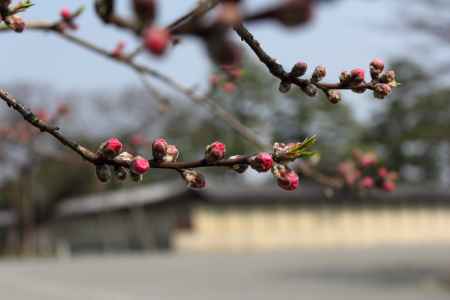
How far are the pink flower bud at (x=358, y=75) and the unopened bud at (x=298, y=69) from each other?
0.09 metres

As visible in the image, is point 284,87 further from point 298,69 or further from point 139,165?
point 139,165

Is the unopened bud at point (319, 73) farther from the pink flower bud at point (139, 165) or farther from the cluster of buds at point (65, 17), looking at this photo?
the cluster of buds at point (65, 17)

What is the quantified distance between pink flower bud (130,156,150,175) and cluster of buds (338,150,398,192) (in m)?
1.35

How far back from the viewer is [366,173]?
98.5 inches

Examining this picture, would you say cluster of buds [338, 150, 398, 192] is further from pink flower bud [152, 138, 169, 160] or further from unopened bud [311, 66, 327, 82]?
pink flower bud [152, 138, 169, 160]

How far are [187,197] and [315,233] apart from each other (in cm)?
645

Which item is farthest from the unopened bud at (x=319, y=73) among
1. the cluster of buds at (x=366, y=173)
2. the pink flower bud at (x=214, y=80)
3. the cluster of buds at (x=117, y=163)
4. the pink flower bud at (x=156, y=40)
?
the pink flower bud at (x=214, y=80)

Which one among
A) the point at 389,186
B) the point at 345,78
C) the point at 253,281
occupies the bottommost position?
the point at 345,78

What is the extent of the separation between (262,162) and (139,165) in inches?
6.3

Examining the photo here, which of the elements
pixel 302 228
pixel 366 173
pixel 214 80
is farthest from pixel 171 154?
pixel 302 228

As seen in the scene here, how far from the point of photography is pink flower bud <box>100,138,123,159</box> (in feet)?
3.25

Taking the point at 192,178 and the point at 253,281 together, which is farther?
the point at 253,281

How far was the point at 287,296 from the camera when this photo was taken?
1359 cm

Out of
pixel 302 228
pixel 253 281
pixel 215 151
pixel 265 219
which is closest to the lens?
pixel 215 151
